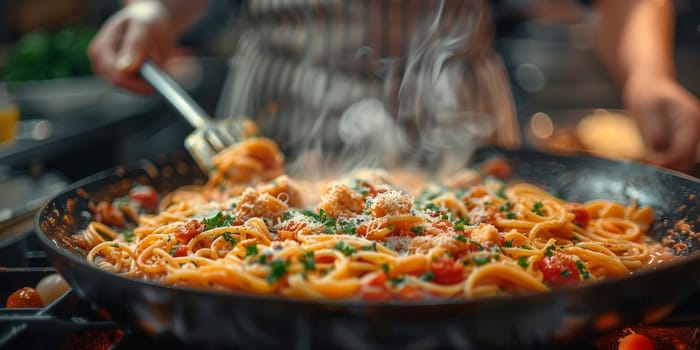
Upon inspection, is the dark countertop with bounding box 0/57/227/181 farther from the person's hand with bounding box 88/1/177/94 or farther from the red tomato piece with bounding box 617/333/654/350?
the red tomato piece with bounding box 617/333/654/350

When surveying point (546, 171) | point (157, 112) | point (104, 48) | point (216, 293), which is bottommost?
point (157, 112)

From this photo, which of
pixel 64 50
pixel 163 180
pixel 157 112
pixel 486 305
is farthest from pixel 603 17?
pixel 64 50

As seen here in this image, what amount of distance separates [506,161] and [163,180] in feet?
4.98

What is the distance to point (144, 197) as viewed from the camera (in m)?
2.49

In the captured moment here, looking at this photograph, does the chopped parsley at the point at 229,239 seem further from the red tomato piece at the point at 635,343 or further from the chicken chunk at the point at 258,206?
the red tomato piece at the point at 635,343

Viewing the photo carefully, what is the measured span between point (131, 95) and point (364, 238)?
12.4 ft

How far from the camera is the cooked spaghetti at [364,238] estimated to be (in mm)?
1507

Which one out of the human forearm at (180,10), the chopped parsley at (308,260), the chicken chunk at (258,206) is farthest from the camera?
the human forearm at (180,10)

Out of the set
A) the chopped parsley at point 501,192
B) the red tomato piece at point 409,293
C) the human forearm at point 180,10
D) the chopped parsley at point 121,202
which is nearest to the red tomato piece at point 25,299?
the chopped parsley at point 121,202

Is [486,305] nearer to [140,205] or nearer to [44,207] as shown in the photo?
[44,207]

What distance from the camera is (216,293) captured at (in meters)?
1.18

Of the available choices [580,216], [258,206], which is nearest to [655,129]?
[580,216]

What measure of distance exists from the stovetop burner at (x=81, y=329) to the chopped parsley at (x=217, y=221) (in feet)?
1.32

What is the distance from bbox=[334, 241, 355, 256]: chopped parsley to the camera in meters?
1.61
